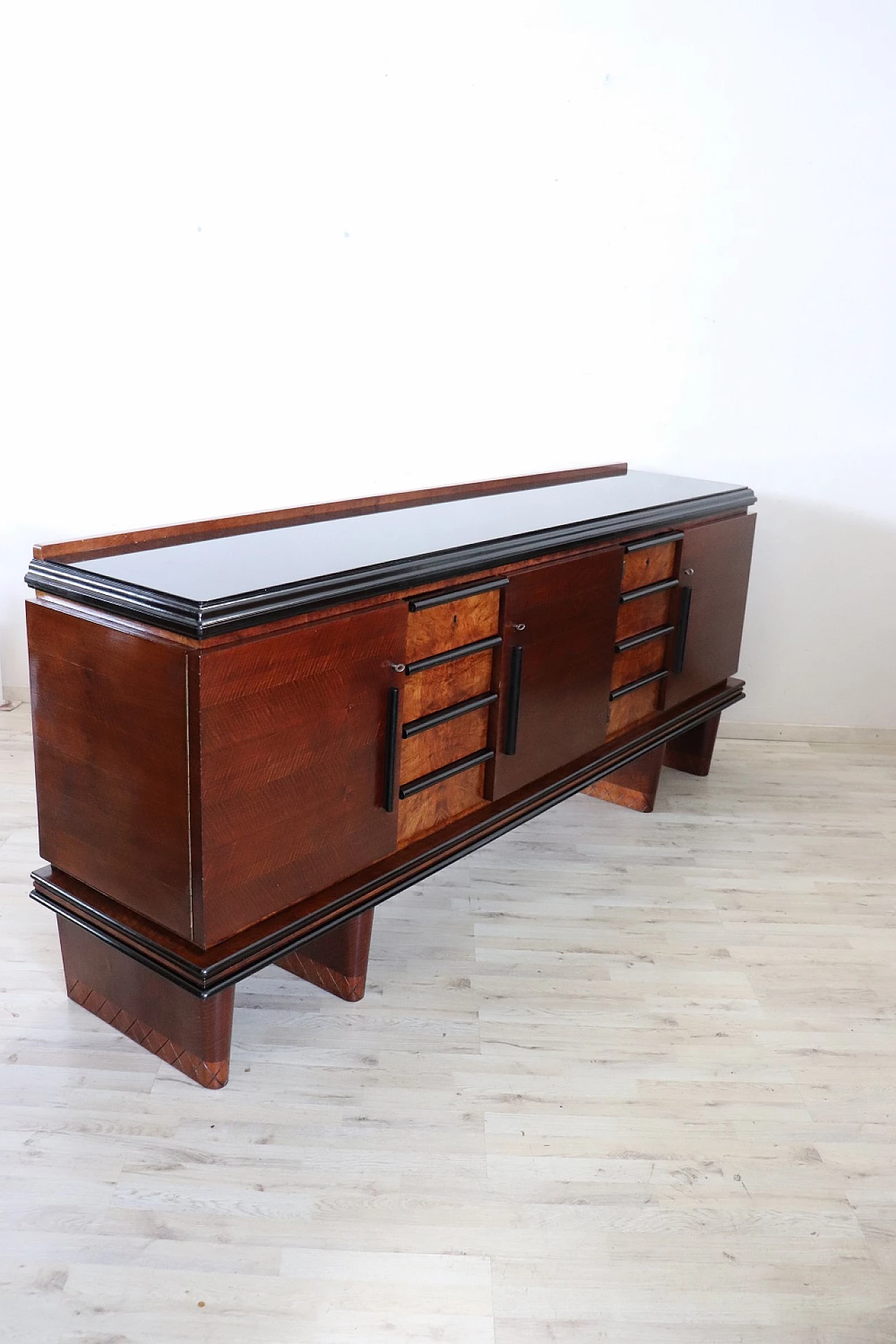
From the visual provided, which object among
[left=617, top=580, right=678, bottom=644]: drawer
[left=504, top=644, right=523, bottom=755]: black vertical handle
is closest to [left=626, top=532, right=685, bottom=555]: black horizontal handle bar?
[left=617, top=580, right=678, bottom=644]: drawer

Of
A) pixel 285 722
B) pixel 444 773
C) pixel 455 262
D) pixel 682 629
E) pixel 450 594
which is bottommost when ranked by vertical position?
pixel 444 773

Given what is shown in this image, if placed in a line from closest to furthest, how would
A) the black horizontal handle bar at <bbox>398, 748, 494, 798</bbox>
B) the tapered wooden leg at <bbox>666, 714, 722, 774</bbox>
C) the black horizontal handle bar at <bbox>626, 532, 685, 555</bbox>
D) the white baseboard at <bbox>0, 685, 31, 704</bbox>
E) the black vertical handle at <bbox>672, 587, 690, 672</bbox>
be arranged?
the black horizontal handle bar at <bbox>398, 748, 494, 798</bbox> → the black horizontal handle bar at <bbox>626, 532, 685, 555</bbox> → the black vertical handle at <bbox>672, 587, 690, 672</bbox> → the tapered wooden leg at <bbox>666, 714, 722, 774</bbox> → the white baseboard at <bbox>0, 685, 31, 704</bbox>

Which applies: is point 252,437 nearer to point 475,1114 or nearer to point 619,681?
point 619,681

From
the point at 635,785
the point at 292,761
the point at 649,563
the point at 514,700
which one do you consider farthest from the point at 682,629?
the point at 292,761

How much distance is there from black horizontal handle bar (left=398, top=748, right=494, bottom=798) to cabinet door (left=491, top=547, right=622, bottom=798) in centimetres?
5

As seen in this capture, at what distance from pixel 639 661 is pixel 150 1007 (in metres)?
1.38

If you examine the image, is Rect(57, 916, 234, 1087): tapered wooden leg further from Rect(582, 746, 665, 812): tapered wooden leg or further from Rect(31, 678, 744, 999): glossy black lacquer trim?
Rect(582, 746, 665, 812): tapered wooden leg

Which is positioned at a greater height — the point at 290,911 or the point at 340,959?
the point at 290,911

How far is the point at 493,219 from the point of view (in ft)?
10.4

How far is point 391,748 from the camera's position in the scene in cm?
192

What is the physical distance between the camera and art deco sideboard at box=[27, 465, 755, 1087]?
5.33 ft

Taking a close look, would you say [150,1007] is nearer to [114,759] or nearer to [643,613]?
[114,759]

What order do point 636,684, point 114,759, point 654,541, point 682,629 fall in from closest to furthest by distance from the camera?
point 114,759 < point 654,541 < point 636,684 < point 682,629

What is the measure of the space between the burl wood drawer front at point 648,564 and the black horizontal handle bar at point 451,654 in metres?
0.50
